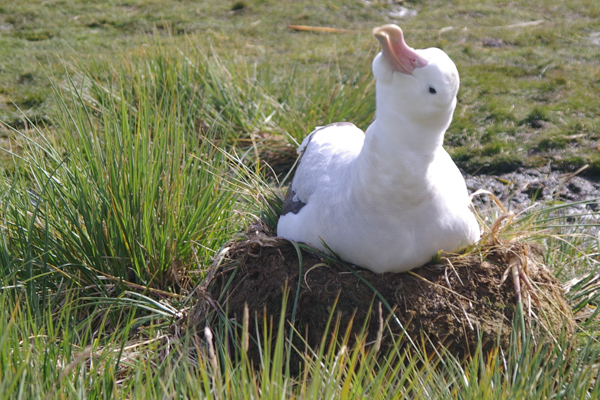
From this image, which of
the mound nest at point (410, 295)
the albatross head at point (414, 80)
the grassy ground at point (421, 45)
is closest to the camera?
the albatross head at point (414, 80)

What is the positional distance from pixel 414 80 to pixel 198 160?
69.2 inches

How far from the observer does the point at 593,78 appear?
5.69m

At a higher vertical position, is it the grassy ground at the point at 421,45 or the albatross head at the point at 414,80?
the albatross head at the point at 414,80

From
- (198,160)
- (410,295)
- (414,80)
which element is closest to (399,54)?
(414,80)

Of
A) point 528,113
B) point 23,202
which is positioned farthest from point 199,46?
point 528,113

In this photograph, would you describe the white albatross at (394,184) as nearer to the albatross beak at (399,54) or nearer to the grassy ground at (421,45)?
the albatross beak at (399,54)

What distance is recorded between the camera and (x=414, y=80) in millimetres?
1936

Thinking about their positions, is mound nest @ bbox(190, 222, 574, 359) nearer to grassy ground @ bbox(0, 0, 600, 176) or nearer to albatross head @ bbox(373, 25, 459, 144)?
albatross head @ bbox(373, 25, 459, 144)

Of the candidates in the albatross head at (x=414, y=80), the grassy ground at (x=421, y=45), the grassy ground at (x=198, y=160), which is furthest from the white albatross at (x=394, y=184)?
the grassy ground at (x=421, y=45)

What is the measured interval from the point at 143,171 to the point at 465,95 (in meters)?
3.55

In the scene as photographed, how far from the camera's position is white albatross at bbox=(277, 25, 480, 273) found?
6.39 ft

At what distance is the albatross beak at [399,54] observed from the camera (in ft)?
6.30

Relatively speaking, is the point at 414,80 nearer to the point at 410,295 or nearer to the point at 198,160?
the point at 410,295

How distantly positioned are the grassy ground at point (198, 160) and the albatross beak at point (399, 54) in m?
0.89
